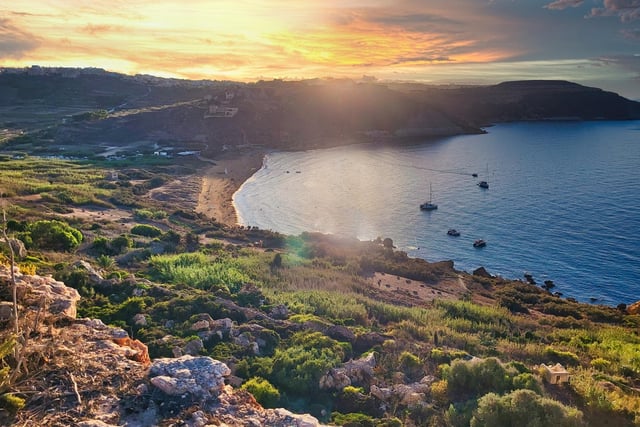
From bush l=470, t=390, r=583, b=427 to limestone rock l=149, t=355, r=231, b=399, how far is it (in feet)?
22.0

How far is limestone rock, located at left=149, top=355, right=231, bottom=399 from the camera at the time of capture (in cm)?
1130

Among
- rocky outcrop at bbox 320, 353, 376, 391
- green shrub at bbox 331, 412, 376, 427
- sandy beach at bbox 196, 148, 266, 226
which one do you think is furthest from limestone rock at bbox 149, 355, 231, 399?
sandy beach at bbox 196, 148, 266, 226

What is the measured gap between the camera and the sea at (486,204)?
48.9m

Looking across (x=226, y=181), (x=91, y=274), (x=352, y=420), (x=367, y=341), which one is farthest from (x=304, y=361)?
(x=226, y=181)

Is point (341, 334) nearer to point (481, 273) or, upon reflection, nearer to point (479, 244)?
point (481, 273)

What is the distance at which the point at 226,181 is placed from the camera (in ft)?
273

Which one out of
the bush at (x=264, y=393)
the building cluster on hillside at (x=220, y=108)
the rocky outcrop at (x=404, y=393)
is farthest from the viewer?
the building cluster on hillside at (x=220, y=108)

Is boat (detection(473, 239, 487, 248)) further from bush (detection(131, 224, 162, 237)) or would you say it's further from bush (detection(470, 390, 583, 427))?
bush (detection(470, 390, 583, 427))

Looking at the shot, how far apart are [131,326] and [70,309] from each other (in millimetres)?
3419

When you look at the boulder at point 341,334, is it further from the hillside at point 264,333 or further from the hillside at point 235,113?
the hillside at point 235,113

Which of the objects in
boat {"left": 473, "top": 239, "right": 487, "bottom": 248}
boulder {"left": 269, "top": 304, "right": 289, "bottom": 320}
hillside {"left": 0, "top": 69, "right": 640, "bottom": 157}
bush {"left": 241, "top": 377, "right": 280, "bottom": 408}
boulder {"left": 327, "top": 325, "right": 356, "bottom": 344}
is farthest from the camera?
hillside {"left": 0, "top": 69, "right": 640, "bottom": 157}

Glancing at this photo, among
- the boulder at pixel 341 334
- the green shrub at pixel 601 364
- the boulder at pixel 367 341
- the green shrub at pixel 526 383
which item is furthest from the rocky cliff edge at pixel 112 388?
the green shrub at pixel 601 364

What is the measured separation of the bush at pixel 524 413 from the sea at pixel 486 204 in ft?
109

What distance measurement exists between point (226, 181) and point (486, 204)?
4256 centimetres
